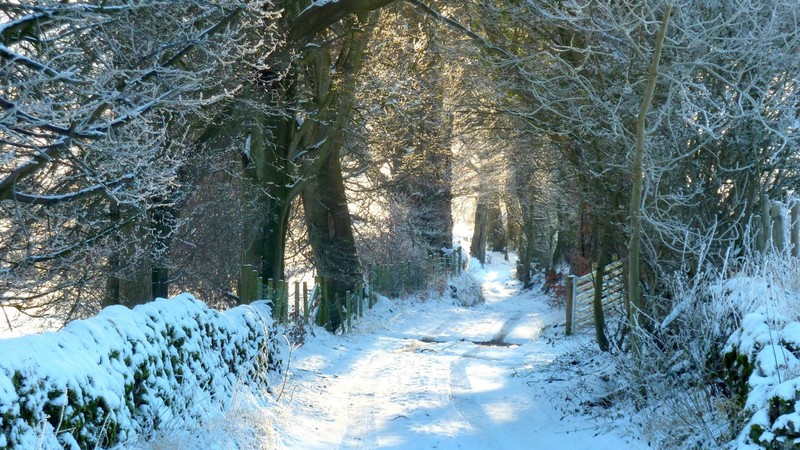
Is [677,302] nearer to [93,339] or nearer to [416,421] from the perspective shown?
[416,421]

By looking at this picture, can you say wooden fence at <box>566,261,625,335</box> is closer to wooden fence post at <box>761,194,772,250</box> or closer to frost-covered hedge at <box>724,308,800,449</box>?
wooden fence post at <box>761,194,772,250</box>

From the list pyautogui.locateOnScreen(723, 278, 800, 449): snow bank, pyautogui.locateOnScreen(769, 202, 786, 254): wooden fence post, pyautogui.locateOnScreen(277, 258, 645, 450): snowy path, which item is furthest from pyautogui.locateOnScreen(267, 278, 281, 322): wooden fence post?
pyautogui.locateOnScreen(723, 278, 800, 449): snow bank

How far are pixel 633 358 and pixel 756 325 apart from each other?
10.4 feet

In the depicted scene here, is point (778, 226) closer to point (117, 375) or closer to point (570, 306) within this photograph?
point (117, 375)

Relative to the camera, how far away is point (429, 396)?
10.8 metres

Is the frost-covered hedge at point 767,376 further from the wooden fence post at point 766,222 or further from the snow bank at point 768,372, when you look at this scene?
the wooden fence post at point 766,222

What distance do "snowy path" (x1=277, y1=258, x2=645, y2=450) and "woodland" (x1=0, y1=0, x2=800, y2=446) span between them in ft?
4.00

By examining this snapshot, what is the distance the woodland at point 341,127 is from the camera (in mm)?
8172

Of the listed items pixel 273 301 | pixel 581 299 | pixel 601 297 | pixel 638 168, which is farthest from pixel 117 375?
pixel 581 299

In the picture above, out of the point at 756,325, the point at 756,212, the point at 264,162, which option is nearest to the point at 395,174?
the point at 264,162

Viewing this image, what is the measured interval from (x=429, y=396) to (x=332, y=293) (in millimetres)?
8241

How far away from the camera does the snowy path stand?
848cm

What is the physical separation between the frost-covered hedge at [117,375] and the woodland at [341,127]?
1.56 meters

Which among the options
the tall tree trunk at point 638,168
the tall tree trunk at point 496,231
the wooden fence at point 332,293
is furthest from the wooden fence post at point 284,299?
the tall tree trunk at point 496,231
